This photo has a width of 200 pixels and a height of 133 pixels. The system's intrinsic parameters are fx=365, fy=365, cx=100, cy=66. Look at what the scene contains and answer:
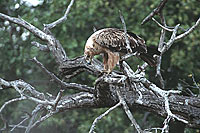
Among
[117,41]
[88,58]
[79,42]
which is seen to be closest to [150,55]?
[117,41]

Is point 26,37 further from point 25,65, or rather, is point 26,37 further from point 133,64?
point 133,64

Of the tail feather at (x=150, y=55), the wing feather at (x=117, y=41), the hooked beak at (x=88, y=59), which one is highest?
the wing feather at (x=117, y=41)

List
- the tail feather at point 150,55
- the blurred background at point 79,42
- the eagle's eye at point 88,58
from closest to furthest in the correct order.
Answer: the tail feather at point 150,55 → the eagle's eye at point 88,58 → the blurred background at point 79,42

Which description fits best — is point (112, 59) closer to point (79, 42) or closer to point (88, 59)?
point (88, 59)

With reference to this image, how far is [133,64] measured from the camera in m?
5.48

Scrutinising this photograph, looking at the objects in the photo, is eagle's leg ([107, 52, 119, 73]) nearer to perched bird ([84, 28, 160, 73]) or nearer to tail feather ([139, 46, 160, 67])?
perched bird ([84, 28, 160, 73])

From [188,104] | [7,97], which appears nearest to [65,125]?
[7,97]

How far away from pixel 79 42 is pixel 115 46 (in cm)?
281

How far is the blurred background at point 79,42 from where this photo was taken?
18.3 feet

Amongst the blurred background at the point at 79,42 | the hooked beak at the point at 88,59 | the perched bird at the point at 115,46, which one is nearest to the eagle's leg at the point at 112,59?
the perched bird at the point at 115,46

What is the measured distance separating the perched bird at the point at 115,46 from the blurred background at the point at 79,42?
2084mm

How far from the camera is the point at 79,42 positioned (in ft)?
19.8

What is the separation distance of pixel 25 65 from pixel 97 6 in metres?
1.52

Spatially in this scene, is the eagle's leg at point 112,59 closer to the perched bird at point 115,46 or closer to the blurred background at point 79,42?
the perched bird at point 115,46
